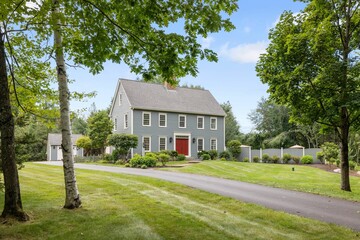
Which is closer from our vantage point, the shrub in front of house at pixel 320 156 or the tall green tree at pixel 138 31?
the tall green tree at pixel 138 31

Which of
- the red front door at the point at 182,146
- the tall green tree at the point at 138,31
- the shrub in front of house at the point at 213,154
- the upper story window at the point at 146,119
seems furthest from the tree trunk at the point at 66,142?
the shrub in front of house at the point at 213,154

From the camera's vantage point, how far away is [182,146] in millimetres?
31844

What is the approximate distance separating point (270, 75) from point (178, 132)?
19.2m

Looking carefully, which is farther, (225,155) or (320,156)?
(225,155)

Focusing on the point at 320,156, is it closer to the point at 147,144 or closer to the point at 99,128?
the point at 147,144

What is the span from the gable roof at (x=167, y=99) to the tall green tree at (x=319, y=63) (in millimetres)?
18100

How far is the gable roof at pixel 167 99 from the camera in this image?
30516 millimetres

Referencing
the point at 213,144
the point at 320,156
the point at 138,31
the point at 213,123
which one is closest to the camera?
the point at 138,31

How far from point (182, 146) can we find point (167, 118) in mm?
3336

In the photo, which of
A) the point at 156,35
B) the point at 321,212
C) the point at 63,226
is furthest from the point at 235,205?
the point at 156,35

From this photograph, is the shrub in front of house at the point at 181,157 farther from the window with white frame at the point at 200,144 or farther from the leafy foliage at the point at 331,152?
the leafy foliage at the point at 331,152

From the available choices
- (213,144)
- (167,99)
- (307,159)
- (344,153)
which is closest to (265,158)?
Result: (307,159)

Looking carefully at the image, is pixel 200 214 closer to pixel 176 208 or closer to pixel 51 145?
pixel 176 208

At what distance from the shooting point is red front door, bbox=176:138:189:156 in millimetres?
31578
